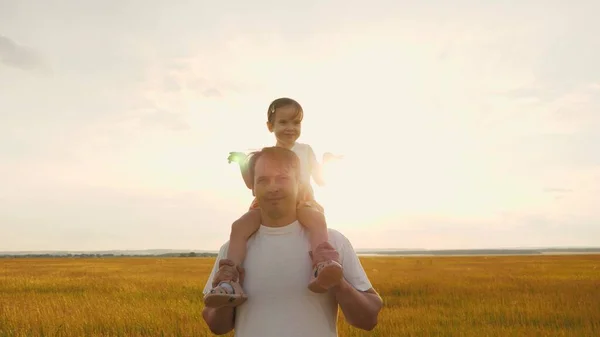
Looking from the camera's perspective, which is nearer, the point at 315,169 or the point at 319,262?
the point at 319,262

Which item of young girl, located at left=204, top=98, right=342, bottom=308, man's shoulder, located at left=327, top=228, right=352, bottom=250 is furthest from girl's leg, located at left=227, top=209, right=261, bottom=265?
man's shoulder, located at left=327, top=228, right=352, bottom=250

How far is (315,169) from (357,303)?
112 inches

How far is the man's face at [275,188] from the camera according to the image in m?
3.06

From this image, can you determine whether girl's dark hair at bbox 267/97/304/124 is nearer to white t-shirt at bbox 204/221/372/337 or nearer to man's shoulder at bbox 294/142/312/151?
man's shoulder at bbox 294/142/312/151

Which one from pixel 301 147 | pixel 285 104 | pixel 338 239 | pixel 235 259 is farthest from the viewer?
pixel 301 147

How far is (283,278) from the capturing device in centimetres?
300

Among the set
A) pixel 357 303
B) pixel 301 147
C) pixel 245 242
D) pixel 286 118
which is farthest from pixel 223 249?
pixel 301 147

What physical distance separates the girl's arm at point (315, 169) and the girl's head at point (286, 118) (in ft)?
2.68

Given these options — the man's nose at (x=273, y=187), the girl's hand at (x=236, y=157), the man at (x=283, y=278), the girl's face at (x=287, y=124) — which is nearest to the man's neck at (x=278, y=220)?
the man at (x=283, y=278)

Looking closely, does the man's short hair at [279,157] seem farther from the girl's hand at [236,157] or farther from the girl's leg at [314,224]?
the girl's hand at [236,157]

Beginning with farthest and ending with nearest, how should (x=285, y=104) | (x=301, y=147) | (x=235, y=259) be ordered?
1. (x=301, y=147)
2. (x=285, y=104)
3. (x=235, y=259)

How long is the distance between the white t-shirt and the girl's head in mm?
1715

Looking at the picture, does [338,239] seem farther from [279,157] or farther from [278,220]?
[279,157]

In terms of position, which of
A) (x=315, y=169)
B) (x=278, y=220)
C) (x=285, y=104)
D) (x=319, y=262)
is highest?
(x=285, y=104)
